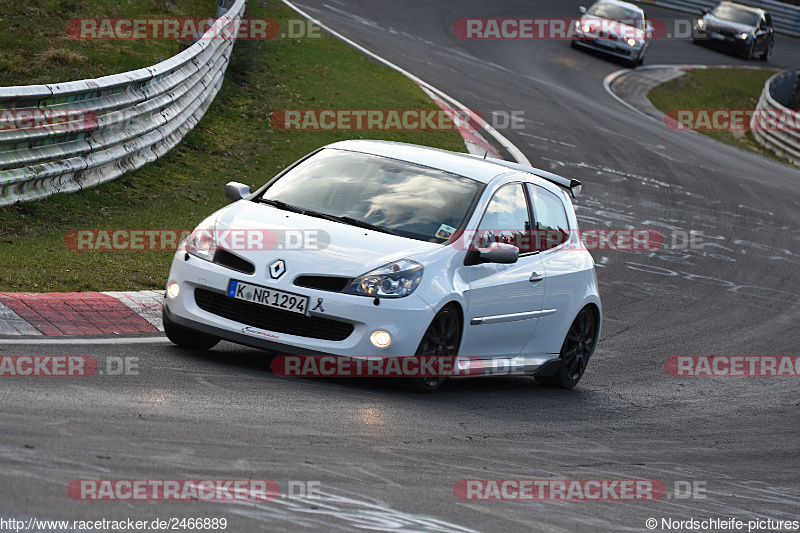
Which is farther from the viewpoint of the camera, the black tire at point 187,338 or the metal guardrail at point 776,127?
the metal guardrail at point 776,127

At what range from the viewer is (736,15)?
43.2 metres

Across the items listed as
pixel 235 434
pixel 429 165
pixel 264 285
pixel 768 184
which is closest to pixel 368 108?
pixel 768 184

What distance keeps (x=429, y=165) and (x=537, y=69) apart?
22.0m

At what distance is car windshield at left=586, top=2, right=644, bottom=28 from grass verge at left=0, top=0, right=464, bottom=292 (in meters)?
11.5

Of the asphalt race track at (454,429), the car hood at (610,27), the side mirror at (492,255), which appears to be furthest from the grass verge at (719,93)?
the side mirror at (492,255)

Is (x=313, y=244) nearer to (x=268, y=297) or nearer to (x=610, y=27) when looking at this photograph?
(x=268, y=297)

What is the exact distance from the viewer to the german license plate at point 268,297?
7.63 metres

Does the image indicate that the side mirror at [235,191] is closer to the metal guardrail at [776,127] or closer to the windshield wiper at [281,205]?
the windshield wiper at [281,205]

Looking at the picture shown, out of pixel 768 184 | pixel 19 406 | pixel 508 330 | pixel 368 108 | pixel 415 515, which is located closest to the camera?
pixel 415 515

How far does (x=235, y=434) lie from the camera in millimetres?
6129

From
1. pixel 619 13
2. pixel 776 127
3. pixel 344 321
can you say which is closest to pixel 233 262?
pixel 344 321

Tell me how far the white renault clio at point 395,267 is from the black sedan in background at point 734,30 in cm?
3467

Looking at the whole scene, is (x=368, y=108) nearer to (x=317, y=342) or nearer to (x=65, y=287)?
(x=65, y=287)

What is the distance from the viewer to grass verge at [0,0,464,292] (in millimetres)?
10211
